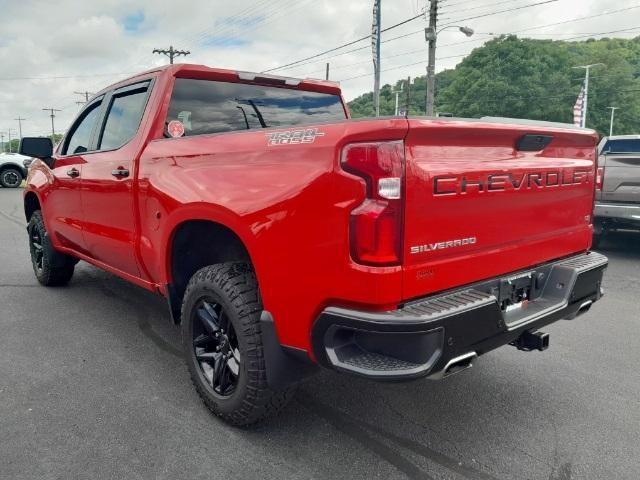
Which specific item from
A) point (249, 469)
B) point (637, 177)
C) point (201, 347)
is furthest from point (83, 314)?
point (637, 177)

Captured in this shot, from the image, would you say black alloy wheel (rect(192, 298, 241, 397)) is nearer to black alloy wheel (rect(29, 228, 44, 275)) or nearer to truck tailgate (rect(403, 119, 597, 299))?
truck tailgate (rect(403, 119, 597, 299))

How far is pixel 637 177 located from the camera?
6.87 meters

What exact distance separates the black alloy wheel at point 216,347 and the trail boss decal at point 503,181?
49.7 inches

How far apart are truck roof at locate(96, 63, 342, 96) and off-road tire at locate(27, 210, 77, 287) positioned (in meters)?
1.89

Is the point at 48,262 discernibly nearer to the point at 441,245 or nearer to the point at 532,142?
the point at 441,245

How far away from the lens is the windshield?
347 centimetres

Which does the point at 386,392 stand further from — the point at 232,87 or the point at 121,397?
the point at 232,87

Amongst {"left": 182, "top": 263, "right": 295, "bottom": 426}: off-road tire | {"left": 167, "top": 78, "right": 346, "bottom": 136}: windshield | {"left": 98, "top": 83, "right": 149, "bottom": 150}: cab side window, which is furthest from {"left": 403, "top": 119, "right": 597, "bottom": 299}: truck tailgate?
{"left": 98, "top": 83, "right": 149, "bottom": 150}: cab side window

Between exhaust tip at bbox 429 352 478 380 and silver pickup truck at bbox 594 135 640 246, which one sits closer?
exhaust tip at bbox 429 352 478 380

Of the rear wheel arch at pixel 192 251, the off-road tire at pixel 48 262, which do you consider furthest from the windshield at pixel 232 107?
the off-road tire at pixel 48 262

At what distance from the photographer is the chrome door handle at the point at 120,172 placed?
3461 millimetres

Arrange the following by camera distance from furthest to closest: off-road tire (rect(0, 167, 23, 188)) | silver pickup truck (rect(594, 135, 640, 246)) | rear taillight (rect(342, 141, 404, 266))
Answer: off-road tire (rect(0, 167, 23, 188)), silver pickup truck (rect(594, 135, 640, 246)), rear taillight (rect(342, 141, 404, 266))

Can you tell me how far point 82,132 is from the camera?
15.1ft

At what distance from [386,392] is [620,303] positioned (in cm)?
325
